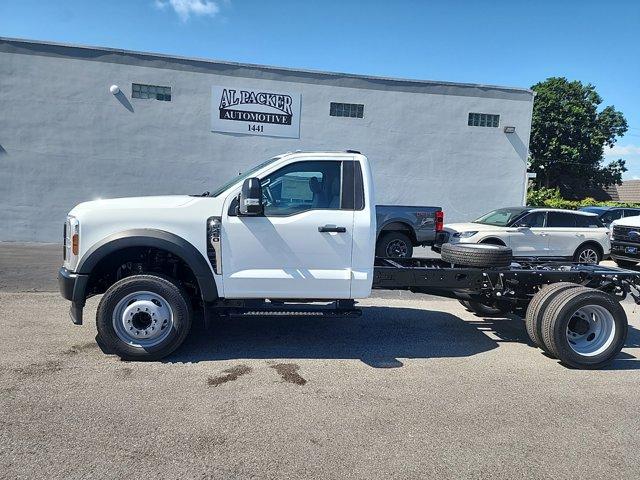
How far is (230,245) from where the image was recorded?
5.04m

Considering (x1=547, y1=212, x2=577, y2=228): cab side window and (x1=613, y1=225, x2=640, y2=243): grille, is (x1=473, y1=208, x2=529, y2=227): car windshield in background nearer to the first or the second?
(x1=547, y1=212, x2=577, y2=228): cab side window

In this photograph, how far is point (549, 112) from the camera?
3884 cm

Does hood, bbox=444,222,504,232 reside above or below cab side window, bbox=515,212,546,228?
below

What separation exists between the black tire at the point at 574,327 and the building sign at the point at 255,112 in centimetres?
1248

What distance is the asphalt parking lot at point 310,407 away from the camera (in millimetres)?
3252

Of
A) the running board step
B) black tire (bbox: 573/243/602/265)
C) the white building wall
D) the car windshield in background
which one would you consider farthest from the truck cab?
the white building wall

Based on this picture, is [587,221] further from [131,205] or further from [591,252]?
[131,205]

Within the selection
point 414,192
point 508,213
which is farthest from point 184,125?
point 508,213

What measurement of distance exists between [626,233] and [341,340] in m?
11.0

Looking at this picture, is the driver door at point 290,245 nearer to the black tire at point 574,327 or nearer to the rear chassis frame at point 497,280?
the rear chassis frame at point 497,280

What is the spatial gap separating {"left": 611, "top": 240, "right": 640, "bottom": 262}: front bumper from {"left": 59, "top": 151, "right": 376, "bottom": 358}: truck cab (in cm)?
1064

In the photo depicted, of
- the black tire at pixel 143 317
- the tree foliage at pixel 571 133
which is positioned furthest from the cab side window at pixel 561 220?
the tree foliage at pixel 571 133

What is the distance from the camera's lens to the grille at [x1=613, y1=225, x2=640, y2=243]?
1287cm

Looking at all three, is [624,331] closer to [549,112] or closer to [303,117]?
[303,117]
